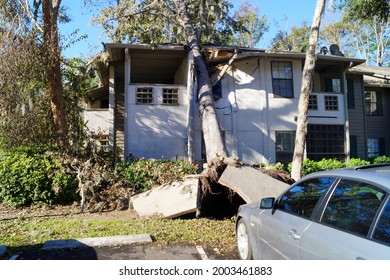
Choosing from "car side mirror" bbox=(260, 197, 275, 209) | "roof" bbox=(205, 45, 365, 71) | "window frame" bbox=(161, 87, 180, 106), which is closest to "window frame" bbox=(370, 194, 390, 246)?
A: "car side mirror" bbox=(260, 197, 275, 209)

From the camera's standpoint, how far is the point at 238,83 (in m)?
16.6

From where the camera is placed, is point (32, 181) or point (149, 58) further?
point (149, 58)

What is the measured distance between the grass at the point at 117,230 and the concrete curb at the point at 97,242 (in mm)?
290

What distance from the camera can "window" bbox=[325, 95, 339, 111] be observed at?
689 inches

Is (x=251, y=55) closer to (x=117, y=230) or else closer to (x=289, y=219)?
(x=117, y=230)

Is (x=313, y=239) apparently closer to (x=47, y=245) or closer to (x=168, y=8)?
(x=47, y=245)

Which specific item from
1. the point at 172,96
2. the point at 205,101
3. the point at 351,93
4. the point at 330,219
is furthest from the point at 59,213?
the point at 351,93

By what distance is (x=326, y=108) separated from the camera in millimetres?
17484

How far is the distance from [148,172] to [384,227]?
923 cm

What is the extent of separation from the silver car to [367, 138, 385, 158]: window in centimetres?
2017

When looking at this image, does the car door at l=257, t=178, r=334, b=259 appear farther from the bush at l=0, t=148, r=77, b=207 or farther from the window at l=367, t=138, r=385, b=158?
the window at l=367, t=138, r=385, b=158

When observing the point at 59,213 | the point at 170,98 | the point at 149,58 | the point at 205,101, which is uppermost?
the point at 149,58

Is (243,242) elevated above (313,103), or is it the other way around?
(313,103)

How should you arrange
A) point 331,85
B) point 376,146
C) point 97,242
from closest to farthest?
point 97,242 → point 331,85 → point 376,146
